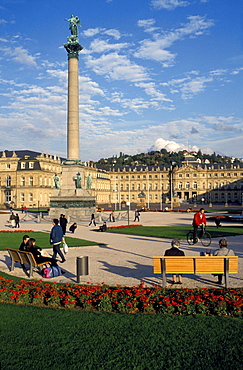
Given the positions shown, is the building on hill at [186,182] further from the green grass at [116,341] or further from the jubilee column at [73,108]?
the green grass at [116,341]

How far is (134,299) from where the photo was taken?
892 cm

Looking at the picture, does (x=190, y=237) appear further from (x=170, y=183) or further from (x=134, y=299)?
(x=170, y=183)

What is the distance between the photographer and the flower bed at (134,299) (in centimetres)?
852

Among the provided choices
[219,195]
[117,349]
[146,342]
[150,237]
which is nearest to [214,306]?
[146,342]

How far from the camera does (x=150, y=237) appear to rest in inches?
976

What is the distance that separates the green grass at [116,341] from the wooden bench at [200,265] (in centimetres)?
228

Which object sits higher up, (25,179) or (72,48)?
(72,48)

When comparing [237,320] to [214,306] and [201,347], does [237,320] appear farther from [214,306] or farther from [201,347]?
[201,347]

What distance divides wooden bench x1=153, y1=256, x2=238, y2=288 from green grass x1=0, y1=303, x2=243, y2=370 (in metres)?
2.28

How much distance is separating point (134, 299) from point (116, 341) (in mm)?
1959

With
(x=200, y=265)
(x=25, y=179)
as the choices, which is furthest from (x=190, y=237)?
(x=25, y=179)

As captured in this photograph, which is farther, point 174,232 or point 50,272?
point 174,232

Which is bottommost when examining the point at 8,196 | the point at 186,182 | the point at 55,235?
the point at 55,235

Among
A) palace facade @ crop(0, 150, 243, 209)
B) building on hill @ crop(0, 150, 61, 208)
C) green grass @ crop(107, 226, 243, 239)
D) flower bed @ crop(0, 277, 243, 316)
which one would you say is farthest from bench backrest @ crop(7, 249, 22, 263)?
palace facade @ crop(0, 150, 243, 209)
